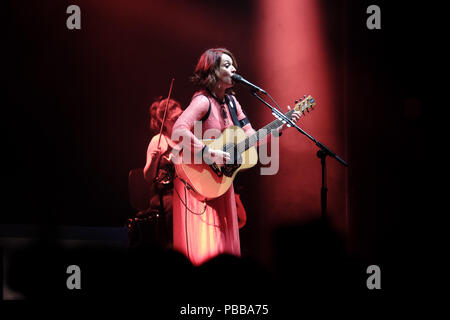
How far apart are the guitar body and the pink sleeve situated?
9cm

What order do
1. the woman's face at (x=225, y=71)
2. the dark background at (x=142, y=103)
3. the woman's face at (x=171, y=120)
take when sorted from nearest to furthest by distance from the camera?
the woman's face at (x=225, y=71)
the dark background at (x=142, y=103)
the woman's face at (x=171, y=120)

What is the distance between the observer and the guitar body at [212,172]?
2961 mm

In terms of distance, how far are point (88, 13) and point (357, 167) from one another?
104 inches

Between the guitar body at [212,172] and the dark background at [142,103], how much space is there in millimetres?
665

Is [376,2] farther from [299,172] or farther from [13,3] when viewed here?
[13,3]

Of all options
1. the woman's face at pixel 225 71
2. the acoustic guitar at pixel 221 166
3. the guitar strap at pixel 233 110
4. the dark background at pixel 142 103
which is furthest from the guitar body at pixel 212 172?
the dark background at pixel 142 103

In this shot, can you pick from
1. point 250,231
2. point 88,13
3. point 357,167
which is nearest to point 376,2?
point 357,167

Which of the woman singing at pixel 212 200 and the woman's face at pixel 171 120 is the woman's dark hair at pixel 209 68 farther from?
the woman's face at pixel 171 120

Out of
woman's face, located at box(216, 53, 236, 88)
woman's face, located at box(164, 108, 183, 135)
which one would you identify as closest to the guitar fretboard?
woman's face, located at box(216, 53, 236, 88)

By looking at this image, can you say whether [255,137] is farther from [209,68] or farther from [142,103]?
[142,103]

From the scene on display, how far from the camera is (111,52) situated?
3674mm

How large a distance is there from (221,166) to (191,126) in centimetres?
35

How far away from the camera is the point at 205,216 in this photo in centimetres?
301

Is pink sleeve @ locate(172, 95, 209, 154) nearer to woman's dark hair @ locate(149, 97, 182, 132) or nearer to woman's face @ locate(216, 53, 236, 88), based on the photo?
woman's face @ locate(216, 53, 236, 88)
